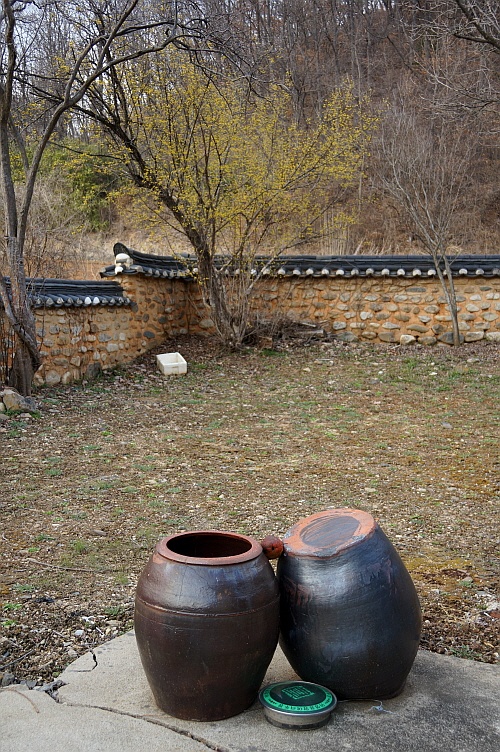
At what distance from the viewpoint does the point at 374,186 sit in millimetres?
19203

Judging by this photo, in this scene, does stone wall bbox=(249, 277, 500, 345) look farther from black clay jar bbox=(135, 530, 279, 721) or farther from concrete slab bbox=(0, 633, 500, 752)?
black clay jar bbox=(135, 530, 279, 721)

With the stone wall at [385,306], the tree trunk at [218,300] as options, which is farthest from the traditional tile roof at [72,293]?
the stone wall at [385,306]

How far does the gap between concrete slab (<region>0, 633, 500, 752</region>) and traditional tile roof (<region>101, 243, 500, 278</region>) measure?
30.4 feet

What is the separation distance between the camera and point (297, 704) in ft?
8.11

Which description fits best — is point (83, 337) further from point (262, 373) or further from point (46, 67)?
point (46, 67)

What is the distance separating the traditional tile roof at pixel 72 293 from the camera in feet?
29.1

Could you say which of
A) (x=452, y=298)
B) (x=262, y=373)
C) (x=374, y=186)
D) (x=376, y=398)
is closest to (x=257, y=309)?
(x=262, y=373)

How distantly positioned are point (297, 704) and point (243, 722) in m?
0.20

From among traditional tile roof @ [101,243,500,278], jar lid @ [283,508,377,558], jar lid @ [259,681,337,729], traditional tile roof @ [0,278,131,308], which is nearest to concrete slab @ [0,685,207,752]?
jar lid @ [259,681,337,729]

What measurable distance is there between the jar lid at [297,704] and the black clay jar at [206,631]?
3.1 inches

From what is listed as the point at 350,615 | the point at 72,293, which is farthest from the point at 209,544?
the point at 72,293

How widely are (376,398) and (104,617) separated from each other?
6.15m

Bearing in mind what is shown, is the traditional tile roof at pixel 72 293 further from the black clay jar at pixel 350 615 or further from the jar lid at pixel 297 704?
the jar lid at pixel 297 704

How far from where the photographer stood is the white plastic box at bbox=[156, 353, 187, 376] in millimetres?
10453
